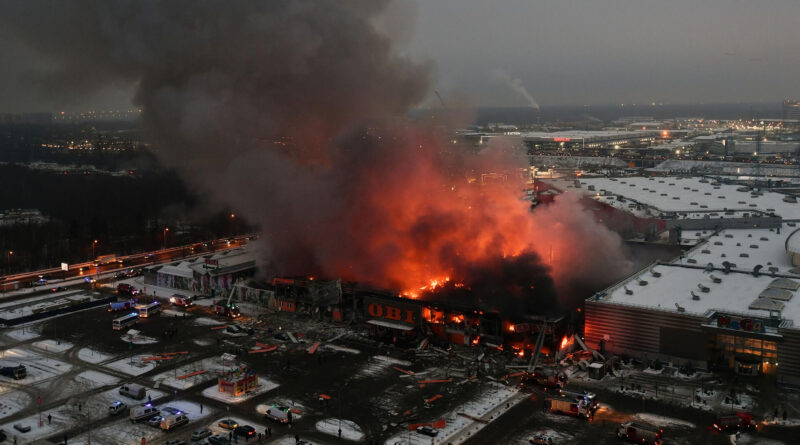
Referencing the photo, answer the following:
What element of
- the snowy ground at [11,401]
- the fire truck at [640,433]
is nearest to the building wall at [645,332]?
the fire truck at [640,433]

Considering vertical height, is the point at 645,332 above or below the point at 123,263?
above

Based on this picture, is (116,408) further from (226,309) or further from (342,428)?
(226,309)

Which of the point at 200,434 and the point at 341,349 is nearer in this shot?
the point at 200,434

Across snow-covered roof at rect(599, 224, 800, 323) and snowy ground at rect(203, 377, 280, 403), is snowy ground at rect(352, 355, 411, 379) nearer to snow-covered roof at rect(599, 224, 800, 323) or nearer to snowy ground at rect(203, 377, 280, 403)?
snowy ground at rect(203, 377, 280, 403)

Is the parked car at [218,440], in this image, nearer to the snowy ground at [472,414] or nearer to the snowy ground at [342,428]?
the snowy ground at [342,428]

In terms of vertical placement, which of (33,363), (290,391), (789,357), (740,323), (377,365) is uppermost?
(740,323)

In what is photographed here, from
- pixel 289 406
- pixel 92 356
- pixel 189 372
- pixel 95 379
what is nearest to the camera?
pixel 289 406

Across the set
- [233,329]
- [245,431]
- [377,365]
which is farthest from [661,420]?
[233,329]
